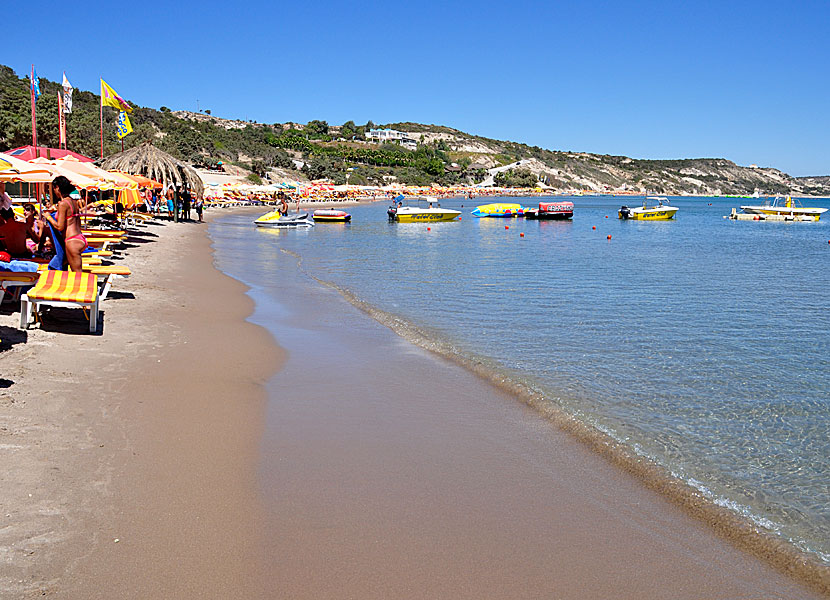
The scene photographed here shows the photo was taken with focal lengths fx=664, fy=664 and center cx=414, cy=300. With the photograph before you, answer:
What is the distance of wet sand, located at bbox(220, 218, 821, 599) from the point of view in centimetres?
368

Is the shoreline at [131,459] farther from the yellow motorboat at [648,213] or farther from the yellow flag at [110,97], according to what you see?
the yellow motorboat at [648,213]

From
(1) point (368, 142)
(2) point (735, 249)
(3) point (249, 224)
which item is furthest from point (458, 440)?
(1) point (368, 142)

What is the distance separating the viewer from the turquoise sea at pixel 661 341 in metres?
5.68

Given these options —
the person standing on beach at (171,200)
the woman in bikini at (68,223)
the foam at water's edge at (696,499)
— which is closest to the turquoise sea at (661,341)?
the foam at water's edge at (696,499)

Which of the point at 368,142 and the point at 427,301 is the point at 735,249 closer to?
the point at 427,301

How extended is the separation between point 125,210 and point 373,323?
2038 cm

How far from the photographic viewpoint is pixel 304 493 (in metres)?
4.62

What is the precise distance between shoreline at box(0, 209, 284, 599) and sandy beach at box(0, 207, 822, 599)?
2 cm

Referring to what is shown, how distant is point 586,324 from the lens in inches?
468

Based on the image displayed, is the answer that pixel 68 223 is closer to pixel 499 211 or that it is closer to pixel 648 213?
pixel 499 211

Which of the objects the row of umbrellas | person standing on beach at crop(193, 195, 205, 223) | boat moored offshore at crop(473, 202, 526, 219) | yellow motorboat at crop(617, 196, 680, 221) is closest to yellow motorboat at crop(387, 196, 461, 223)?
boat moored offshore at crop(473, 202, 526, 219)

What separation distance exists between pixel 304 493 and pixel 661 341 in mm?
7644

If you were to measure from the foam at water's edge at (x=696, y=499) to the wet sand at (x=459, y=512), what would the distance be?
0.12m

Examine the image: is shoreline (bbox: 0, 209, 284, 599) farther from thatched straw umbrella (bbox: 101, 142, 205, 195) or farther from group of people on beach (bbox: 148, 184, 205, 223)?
group of people on beach (bbox: 148, 184, 205, 223)
